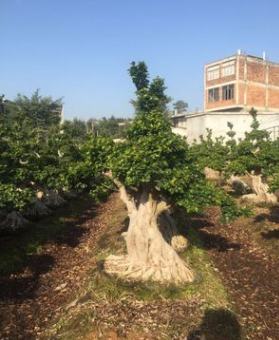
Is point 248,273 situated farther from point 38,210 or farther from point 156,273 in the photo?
point 38,210

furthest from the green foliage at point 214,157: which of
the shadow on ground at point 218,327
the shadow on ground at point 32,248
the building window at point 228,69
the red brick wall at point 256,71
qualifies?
the red brick wall at point 256,71

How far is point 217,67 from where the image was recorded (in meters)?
73.7

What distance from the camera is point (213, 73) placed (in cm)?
7488

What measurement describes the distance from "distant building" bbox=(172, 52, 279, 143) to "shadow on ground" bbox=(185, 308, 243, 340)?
51.3 m

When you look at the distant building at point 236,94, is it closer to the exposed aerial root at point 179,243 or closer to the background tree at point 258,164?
the background tree at point 258,164

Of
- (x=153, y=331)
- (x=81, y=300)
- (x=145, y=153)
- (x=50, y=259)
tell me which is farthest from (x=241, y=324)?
(x=50, y=259)

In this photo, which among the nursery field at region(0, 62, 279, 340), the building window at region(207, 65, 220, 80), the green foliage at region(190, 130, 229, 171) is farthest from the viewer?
the building window at region(207, 65, 220, 80)

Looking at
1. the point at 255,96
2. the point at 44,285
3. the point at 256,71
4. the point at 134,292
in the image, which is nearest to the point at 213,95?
the point at 255,96

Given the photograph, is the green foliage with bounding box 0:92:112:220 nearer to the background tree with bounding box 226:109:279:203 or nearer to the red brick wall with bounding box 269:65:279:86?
the background tree with bounding box 226:109:279:203

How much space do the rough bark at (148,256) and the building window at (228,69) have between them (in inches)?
2363

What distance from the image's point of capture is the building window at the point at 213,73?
242 ft

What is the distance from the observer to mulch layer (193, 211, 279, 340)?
12930 millimetres

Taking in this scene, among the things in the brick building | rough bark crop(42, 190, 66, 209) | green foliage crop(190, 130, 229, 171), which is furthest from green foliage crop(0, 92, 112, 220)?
the brick building

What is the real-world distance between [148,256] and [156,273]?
0.89m
